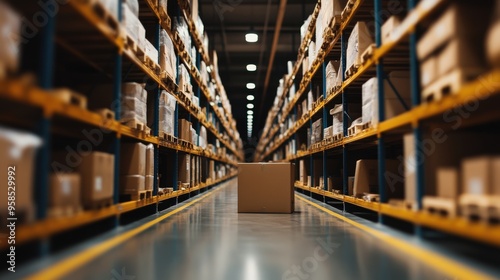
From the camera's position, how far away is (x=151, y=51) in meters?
5.54

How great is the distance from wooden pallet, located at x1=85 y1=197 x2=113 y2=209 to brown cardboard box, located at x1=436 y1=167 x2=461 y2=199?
3044 millimetres

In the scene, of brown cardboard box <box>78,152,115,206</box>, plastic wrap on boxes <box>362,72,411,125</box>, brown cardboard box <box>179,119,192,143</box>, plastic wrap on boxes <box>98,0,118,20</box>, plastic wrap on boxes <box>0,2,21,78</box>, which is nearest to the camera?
plastic wrap on boxes <box>0,2,21,78</box>

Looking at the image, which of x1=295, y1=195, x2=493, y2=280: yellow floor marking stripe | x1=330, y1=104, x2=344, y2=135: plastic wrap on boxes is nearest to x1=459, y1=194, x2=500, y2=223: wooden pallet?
x1=295, y1=195, x2=493, y2=280: yellow floor marking stripe

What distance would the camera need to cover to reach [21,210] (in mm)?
2537

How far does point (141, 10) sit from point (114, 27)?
2093mm

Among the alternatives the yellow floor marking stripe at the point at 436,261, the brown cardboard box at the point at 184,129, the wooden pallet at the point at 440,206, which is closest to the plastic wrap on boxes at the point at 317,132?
the brown cardboard box at the point at 184,129

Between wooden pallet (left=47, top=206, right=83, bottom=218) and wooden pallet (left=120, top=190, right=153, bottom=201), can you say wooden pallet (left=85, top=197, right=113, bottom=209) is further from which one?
wooden pallet (left=120, top=190, right=153, bottom=201)

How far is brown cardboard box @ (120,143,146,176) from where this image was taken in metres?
4.73

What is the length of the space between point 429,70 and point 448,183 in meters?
1.00

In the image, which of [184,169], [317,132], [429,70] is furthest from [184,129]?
[429,70]

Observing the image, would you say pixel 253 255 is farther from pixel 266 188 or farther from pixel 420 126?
pixel 266 188

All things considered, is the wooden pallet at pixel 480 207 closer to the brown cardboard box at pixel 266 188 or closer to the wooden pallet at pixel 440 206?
the wooden pallet at pixel 440 206

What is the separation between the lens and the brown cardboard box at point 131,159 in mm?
4727

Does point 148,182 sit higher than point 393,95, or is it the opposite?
point 393,95
